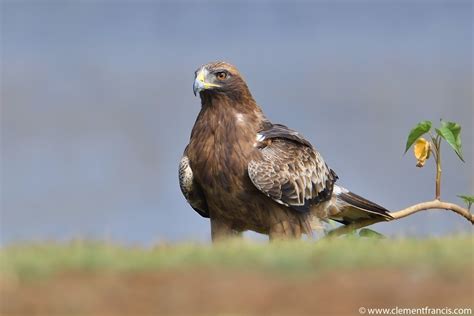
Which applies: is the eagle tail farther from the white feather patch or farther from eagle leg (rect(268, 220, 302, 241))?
eagle leg (rect(268, 220, 302, 241))

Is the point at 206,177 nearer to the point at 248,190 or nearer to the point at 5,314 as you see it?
the point at 248,190

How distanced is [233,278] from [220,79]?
4754mm

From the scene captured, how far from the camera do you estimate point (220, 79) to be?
482 inches

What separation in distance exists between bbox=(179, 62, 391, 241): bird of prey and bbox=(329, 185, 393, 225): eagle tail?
465mm

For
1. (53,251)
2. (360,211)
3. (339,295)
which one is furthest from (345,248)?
(360,211)

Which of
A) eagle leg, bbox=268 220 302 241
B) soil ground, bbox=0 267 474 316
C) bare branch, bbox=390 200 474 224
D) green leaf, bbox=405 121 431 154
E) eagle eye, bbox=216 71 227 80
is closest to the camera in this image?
soil ground, bbox=0 267 474 316

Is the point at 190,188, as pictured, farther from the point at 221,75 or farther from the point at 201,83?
the point at 221,75

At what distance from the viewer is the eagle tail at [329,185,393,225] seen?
13.0 meters

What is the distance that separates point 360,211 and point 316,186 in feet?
2.86

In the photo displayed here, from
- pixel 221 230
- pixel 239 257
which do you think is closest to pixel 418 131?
pixel 221 230

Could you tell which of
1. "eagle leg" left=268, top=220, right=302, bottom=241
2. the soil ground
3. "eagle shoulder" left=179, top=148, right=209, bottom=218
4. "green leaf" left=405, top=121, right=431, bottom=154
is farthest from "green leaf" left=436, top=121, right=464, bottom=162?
the soil ground

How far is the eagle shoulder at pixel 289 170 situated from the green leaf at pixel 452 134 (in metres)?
1.59

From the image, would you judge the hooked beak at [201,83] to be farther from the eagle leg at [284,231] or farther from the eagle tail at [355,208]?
the eagle tail at [355,208]

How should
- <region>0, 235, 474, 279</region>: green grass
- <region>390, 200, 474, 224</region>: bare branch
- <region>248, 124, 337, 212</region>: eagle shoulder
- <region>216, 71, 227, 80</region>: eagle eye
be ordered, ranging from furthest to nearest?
1. <region>390, 200, 474, 224</region>: bare branch
2. <region>216, 71, 227, 80</region>: eagle eye
3. <region>248, 124, 337, 212</region>: eagle shoulder
4. <region>0, 235, 474, 279</region>: green grass
